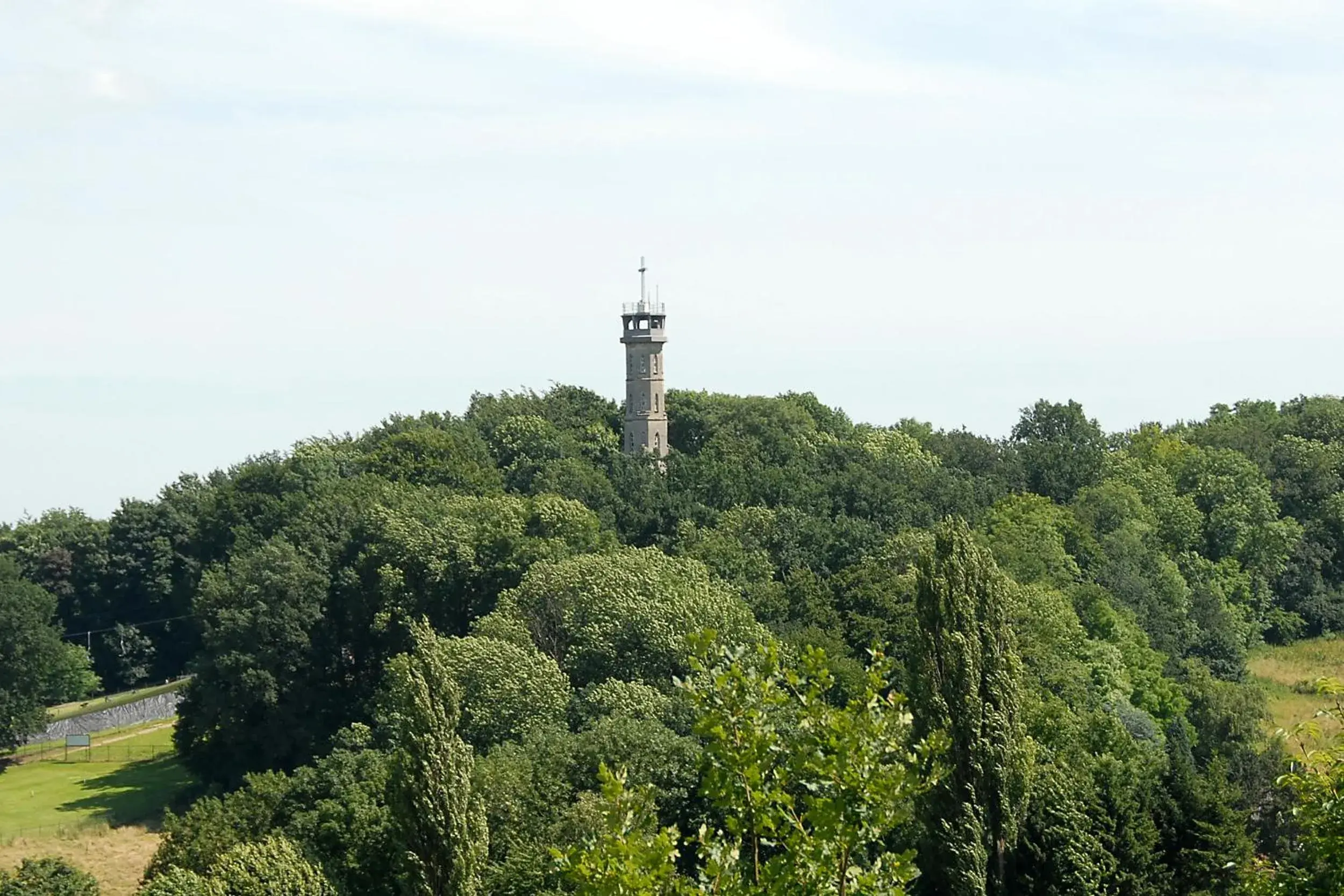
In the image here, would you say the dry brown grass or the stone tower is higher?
the stone tower

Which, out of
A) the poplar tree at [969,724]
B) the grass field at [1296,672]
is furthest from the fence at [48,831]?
the grass field at [1296,672]

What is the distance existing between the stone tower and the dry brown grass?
32983mm

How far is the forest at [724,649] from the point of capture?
987 inches

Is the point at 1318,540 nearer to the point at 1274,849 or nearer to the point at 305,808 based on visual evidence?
the point at 1274,849

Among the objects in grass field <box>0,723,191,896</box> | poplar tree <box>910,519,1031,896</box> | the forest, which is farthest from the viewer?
grass field <box>0,723,191,896</box>

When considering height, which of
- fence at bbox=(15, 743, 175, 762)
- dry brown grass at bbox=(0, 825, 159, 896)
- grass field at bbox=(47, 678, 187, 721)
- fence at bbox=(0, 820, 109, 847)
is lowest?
dry brown grass at bbox=(0, 825, 159, 896)

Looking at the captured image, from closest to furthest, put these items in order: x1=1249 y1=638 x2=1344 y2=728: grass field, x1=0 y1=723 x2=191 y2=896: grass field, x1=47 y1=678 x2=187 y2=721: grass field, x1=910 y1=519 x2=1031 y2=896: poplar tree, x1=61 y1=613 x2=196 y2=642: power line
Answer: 1. x1=910 y1=519 x2=1031 y2=896: poplar tree
2. x1=0 y1=723 x2=191 y2=896: grass field
3. x1=1249 y1=638 x2=1344 y2=728: grass field
4. x1=47 y1=678 x2=187 y2=721: grass field
5. x1=61 y1=613 x2=196 y2=642: power line

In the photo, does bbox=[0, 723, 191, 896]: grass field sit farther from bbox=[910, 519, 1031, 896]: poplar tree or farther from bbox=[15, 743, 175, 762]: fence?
bbox=[910, 519, 1031, 896]: poplar tree

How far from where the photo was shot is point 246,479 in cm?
9281

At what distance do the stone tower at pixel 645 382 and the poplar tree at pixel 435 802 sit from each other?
46.8 meters

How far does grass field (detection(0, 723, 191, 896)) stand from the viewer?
60125mm

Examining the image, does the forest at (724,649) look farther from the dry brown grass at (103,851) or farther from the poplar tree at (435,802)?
the dry brown grass at (103,851)

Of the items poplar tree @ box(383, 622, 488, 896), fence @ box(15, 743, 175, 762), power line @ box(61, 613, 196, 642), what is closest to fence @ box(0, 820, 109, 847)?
fence @ box(15, 743, 175, 762)

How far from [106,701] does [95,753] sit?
12006 millimetres
